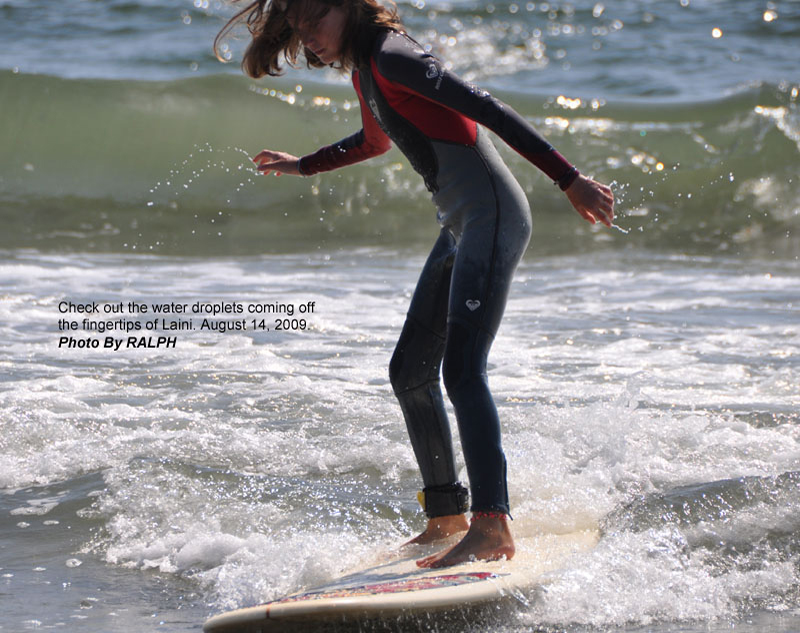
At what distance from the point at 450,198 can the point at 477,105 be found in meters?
0.35

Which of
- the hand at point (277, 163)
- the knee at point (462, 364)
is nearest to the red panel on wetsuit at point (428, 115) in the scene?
the knee at point (462, 364)

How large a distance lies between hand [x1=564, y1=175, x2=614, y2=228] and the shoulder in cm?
49

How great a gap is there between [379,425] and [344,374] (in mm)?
815

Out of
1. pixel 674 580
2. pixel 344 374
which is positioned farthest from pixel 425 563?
pixel 344 374

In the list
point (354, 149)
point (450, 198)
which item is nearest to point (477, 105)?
point (450, 198)

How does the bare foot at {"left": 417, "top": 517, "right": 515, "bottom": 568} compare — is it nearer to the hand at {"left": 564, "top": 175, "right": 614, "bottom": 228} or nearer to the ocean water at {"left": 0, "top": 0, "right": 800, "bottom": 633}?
the ocean water at {"left": 0, "top": 0, "right": 800, "bottom": 633}

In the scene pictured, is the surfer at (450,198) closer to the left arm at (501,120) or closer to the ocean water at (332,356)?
the left arm at (501,120)

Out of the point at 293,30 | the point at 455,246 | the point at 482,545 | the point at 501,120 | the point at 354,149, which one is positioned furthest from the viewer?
the point at 354,149

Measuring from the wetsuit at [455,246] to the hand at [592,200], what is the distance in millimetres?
51

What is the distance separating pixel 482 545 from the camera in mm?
2787

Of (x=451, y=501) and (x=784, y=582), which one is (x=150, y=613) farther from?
(x=784, y=582)

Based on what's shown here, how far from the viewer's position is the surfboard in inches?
93.8

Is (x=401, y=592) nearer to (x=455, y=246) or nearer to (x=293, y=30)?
(x=455, y=246)

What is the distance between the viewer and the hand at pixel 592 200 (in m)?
2.66
